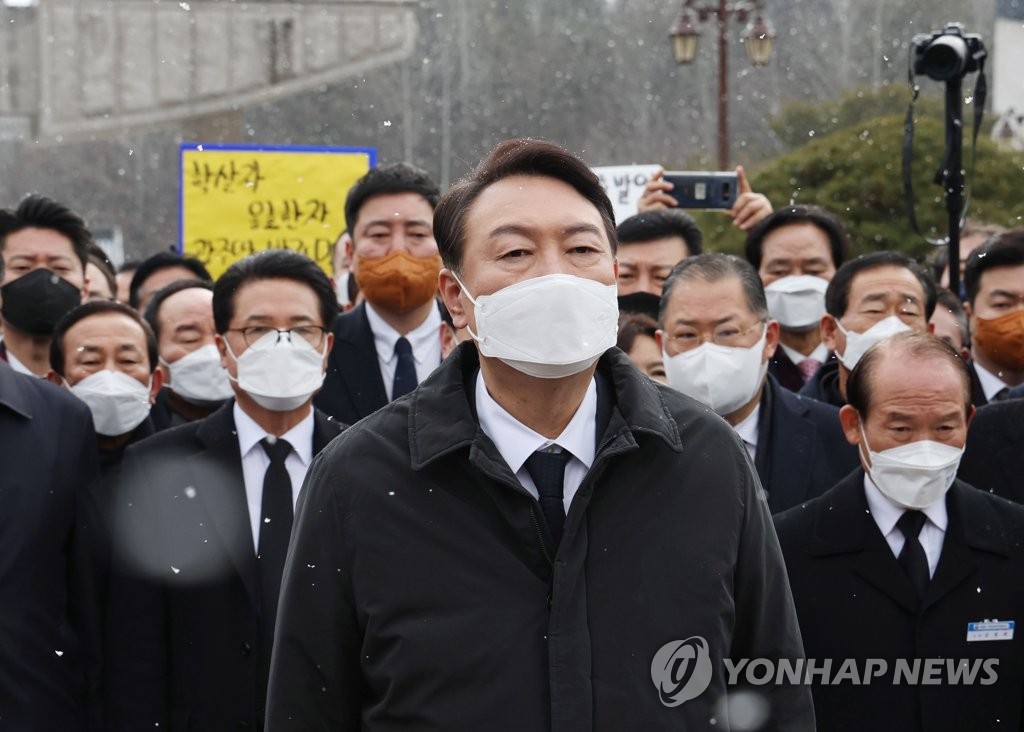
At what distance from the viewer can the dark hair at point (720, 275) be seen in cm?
495

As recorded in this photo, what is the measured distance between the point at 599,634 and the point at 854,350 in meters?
3.07

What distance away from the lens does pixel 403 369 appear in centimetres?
562

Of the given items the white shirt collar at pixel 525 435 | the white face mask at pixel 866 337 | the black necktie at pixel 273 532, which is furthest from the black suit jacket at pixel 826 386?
the white shirt collar at pixel 525 435

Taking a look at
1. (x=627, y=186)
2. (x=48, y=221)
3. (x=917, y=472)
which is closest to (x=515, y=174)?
(x=917, y=472)

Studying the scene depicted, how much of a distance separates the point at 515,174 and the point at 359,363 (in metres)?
2.77

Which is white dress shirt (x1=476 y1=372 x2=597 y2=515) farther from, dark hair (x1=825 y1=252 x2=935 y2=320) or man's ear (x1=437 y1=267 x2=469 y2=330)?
dark hair (x1=825 y1=252 x2=935 y2=320)

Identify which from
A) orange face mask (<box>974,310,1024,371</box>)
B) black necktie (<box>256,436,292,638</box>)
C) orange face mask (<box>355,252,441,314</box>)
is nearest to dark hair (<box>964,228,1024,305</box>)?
orange face mask (<box>974,310,1024,371</box>)

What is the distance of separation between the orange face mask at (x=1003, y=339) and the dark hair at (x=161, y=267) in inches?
144

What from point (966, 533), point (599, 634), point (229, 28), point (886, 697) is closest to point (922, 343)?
point (966, 533)

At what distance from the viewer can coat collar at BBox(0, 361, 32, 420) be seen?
4.27m

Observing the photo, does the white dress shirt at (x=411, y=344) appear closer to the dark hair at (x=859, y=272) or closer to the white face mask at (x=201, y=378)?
the white face mask at (x=201, y=378)

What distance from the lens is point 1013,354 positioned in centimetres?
578

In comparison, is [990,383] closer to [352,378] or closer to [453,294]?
[352,378]

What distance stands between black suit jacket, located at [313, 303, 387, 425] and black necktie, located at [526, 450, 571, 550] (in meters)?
2.62
